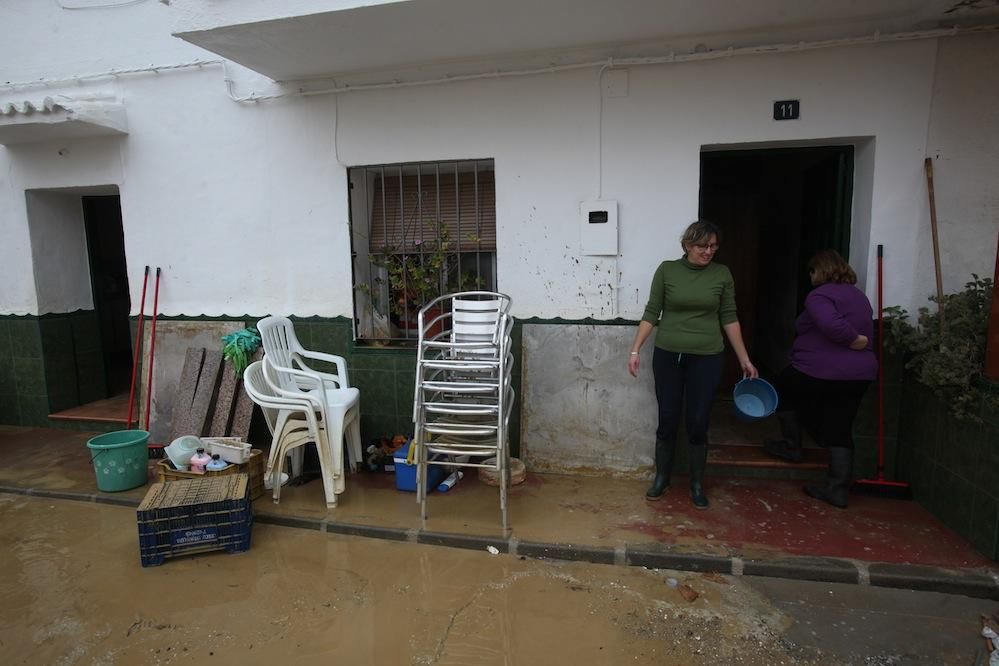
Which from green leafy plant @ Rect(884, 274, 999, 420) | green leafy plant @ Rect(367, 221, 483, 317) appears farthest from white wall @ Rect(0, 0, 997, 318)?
green leafy plant @ Rect(367, 221, 483, 317)

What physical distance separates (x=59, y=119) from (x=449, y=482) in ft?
13.6

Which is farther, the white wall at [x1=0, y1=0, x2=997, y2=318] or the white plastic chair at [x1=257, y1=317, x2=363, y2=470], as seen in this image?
the white plastic chair at [x1=257, y1=317, x2=363, y2=470]

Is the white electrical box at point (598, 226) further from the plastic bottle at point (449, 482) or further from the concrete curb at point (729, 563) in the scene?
the concrete curb at point (729, 563)

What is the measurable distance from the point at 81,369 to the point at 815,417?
6539 millimetres

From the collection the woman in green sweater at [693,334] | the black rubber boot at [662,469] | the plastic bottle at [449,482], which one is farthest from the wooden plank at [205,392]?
the black rubber boot at [662,469]

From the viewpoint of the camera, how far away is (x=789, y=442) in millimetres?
3914

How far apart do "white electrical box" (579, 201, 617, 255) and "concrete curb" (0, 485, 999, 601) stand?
1985 millimetres

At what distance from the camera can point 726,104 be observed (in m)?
3.78

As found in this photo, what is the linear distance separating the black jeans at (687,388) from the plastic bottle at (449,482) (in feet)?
4.72

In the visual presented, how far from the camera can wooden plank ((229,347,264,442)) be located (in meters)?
4.54

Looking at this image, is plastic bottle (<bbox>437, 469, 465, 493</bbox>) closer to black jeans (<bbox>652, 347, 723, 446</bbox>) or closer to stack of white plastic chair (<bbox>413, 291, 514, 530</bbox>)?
stack of white plastic chair (<bbox>413, 291, 514, 530</bbox>)

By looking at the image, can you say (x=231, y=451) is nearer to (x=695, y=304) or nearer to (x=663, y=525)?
(x=663, y=525)

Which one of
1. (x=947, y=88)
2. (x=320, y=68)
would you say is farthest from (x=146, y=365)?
(x=947, y=88)

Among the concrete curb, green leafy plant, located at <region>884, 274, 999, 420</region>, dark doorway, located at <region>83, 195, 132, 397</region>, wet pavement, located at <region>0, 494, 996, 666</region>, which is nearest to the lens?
wet pavement, located at <region>0, 494, 996, 666</region>
